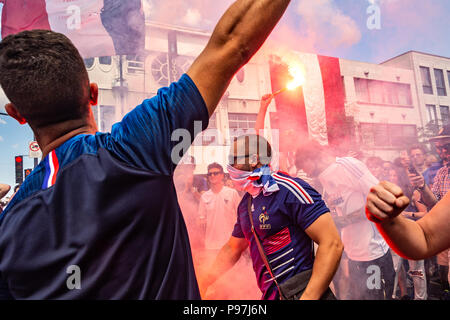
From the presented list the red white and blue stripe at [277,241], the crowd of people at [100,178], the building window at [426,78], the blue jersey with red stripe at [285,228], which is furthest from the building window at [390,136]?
the crowd of people at [100,178]

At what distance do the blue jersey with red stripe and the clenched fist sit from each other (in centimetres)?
86

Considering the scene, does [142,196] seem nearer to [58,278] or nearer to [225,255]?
[58,278]

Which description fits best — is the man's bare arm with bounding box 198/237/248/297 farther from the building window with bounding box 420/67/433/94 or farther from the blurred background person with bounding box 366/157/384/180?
the building window with bounding box 420/67/433/94

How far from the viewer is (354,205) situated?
3775 mm

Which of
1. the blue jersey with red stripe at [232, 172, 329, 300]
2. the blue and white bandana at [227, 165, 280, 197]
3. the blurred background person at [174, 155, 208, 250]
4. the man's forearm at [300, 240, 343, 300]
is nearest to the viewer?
the man's forearm at [300, 240, 343, 300]


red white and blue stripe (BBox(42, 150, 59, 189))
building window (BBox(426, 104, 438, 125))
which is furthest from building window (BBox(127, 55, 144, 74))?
building window (BBox(426, 104, 438, 125))

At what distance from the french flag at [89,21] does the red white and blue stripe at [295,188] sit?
2.82 metres

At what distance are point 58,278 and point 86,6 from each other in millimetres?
4657

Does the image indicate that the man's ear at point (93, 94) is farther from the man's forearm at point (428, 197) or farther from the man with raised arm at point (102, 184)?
the man's forearm at point (428, 197)

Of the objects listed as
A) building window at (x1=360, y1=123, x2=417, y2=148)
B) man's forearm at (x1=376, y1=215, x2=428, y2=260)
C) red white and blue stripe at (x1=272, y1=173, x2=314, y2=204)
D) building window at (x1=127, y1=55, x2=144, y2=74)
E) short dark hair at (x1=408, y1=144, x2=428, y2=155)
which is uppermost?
building window at (x1=127, y1=55, x2=144, y2=74)

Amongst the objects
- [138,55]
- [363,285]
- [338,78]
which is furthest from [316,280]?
[338,78]

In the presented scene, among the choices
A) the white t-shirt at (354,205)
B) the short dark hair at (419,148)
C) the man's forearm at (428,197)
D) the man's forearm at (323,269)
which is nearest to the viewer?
the man's forearm at (323,269)

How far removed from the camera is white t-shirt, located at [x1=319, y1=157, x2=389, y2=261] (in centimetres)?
362

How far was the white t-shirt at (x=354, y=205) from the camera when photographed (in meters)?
3.62
